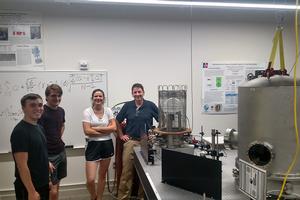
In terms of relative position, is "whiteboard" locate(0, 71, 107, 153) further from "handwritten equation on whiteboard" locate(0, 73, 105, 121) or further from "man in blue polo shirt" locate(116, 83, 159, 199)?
"man in blue polo shirt" locate(116, 83, 159, 199)

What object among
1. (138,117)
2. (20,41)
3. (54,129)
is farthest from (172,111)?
(20,41)

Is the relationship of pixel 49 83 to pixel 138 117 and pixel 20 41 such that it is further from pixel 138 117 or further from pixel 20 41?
pixel 138 117

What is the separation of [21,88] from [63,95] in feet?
1.66

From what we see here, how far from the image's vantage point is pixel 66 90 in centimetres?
364

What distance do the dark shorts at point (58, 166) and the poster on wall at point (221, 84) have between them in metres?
2.15

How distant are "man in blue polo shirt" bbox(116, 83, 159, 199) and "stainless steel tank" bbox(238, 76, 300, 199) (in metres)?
1.78

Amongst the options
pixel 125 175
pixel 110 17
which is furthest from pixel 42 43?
pixel 125 175

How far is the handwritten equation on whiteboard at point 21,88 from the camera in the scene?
3.48 m

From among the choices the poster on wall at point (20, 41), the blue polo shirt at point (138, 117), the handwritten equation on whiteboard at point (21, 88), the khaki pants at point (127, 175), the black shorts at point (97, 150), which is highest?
the poster on wall at point (20, 41)

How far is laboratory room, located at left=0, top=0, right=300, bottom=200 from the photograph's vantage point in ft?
6.95

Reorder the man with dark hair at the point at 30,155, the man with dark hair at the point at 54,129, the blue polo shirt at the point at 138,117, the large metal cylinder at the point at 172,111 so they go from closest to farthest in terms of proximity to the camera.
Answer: the man with dark hair at the point at 30,155
the large metal cylinder at the point at 172,111
the man with dark hair at the point at 54,129
the blue polo shirt at the point at 138,117

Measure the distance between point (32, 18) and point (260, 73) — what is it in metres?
2.97

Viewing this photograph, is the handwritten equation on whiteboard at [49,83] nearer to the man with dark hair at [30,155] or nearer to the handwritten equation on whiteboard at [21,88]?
the handwritten equation on whiteboard at [21,88]

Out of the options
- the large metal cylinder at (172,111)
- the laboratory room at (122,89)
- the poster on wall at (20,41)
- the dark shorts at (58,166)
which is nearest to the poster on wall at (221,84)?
the laboratory room at (122,89)
